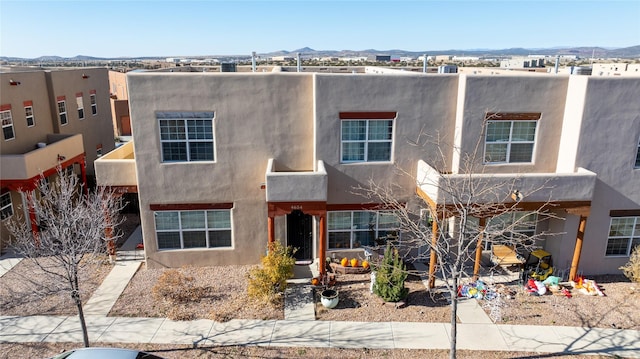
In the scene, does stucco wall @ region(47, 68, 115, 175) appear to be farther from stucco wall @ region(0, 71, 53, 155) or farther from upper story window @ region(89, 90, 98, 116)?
stucco wall @ region(0, 71, 53, 155)

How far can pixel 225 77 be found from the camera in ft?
47.1

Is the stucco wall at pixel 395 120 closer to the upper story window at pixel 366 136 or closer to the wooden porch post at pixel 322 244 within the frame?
the upper story window at pixel 366 136

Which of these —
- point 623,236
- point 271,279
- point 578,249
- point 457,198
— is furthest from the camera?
point 623,236

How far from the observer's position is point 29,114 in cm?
1989

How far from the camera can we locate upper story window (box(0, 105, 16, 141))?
17984 millimetres

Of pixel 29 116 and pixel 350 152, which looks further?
pixel 29 116

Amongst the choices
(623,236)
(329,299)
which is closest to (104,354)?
(329,299)

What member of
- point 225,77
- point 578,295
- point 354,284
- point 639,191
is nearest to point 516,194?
point 578,295

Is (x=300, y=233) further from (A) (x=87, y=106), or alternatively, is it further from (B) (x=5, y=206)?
(A) (x=87, y=106)

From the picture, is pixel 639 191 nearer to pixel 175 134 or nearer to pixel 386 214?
pixel 386 214

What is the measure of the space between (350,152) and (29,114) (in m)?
15.6

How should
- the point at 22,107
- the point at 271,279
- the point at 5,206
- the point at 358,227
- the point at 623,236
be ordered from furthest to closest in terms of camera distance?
the point at 22,107
the point at 5,206
the point at 358,227
the point at 623,236
the point at 271,279

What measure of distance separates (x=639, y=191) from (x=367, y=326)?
1104cm

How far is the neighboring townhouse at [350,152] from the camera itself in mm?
14211
